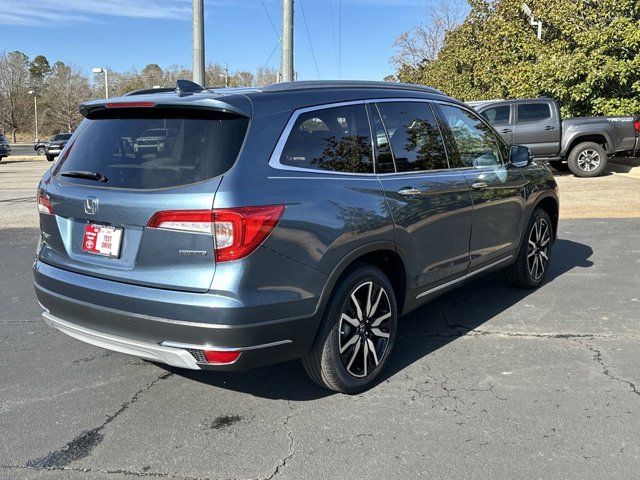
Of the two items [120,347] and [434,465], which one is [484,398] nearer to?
[434,465]

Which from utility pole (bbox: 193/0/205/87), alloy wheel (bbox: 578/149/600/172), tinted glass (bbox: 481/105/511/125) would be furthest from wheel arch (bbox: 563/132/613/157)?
utility pole (bbox: 193/0/205/87)

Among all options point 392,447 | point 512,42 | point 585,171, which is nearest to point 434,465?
point 392,447

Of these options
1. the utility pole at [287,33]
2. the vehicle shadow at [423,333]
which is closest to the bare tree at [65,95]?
the utility pole at [287,33]

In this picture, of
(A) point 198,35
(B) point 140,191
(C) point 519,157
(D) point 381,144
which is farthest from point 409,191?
(A) point 198,35

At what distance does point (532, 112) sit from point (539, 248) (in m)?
10.8

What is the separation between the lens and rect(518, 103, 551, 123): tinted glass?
50.3ft

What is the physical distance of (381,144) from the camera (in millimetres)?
3787

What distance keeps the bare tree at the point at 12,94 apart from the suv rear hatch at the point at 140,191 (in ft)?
293

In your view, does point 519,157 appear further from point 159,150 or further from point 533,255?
point 159,150

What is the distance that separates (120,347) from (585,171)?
15.0m

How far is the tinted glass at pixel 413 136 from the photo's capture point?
3912mm

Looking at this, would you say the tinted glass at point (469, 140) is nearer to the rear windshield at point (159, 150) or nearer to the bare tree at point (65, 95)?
the rear windshield at point (159, 150)

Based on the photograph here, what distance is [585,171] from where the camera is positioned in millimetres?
15508

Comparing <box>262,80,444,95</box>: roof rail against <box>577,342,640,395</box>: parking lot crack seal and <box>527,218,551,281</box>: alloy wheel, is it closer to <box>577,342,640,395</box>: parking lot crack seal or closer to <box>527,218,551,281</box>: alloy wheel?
<box>527,218,551,281</box>: alloy wheel
